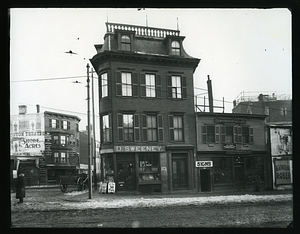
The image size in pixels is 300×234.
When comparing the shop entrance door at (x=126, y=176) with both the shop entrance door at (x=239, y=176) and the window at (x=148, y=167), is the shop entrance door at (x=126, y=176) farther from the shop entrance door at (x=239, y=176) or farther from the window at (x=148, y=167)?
the shop entrance door at (x=239, y=176)

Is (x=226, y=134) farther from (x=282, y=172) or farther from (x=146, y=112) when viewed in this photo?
(x=146, y=112)

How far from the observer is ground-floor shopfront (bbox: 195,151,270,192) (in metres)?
16.0

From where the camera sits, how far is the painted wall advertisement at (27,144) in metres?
12.6

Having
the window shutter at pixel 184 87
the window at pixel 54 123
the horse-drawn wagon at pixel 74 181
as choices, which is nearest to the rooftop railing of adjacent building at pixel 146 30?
the window shutter at pixel 184 87

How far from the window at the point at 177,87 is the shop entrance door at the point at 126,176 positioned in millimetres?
4176

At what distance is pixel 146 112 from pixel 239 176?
5.75 meters

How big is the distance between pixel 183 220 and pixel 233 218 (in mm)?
2056

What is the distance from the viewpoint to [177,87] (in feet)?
54.4

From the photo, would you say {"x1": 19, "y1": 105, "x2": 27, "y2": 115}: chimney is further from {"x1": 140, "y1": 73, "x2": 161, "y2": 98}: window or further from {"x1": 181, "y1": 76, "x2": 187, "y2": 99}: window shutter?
{"x1": 181, "y1": 76, "x2": 187, "y2": 99}: window shutter

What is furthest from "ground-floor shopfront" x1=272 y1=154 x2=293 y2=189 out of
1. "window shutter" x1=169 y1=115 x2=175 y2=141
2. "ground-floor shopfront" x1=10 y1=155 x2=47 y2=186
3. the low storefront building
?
"ground-floor shopfront" x1=10 y1=155 x2=47 y2=186

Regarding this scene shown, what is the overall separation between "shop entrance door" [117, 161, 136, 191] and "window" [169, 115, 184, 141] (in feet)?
8.54

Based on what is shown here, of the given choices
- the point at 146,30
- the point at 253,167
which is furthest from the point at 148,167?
the point at 146,30
